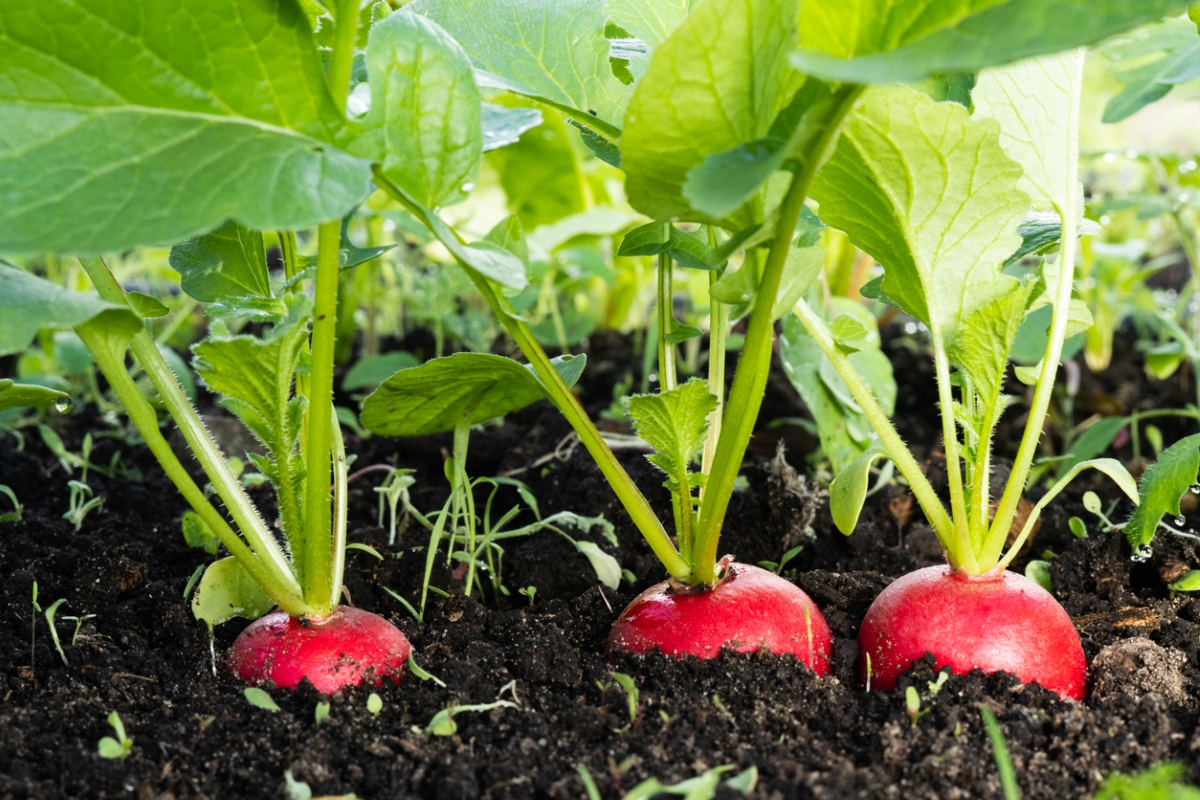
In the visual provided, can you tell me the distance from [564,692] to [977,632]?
41cm

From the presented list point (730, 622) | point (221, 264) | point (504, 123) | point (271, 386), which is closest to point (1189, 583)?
point (730, 622)

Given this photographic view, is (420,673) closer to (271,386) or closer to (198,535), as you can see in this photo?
(271,386)

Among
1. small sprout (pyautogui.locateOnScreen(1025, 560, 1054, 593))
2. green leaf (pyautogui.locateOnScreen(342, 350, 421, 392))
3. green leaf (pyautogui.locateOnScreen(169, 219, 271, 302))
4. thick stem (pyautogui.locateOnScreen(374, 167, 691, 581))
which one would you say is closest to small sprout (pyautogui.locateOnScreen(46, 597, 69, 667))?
green leaf (pyautogui.locateOnScreen(169, 219, 271, 302))

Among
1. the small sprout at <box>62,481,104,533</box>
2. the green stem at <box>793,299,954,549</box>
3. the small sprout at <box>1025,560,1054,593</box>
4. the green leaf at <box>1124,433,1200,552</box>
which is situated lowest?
the small sprout at <box>1025,560,1054,593</box>

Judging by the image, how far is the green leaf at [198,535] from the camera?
127cm

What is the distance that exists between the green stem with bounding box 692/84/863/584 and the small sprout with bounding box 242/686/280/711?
16.8 inches

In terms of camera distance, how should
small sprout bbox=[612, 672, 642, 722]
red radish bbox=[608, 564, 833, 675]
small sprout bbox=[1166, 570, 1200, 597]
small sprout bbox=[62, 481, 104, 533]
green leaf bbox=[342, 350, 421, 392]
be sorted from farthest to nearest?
green leaf bbox=[342, 350, 421, 392], small sprout bbox=[62, 481, 104, 533], small sprout bbox=[1166, 570, 1200, 597], red radish bbox=[608, 564, 833, 675], small sprout bbox=[612, 672, 642, 722]

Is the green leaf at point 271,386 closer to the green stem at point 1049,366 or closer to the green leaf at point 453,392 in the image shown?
the green leaf at point 453,392

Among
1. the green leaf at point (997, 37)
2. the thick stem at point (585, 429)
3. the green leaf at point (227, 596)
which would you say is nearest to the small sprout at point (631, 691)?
the thick stem at point (585, 429)

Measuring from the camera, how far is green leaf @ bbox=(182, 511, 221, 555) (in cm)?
127

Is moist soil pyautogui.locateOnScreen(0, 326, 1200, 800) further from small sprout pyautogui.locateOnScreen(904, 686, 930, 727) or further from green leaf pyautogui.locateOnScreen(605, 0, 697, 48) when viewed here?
green leaf pyautogui.locateOnScreen(605, 0, 697, 48)

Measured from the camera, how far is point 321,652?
952 mm

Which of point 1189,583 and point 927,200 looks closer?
point 927,200

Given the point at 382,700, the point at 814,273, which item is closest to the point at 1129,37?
the point at 814,273
